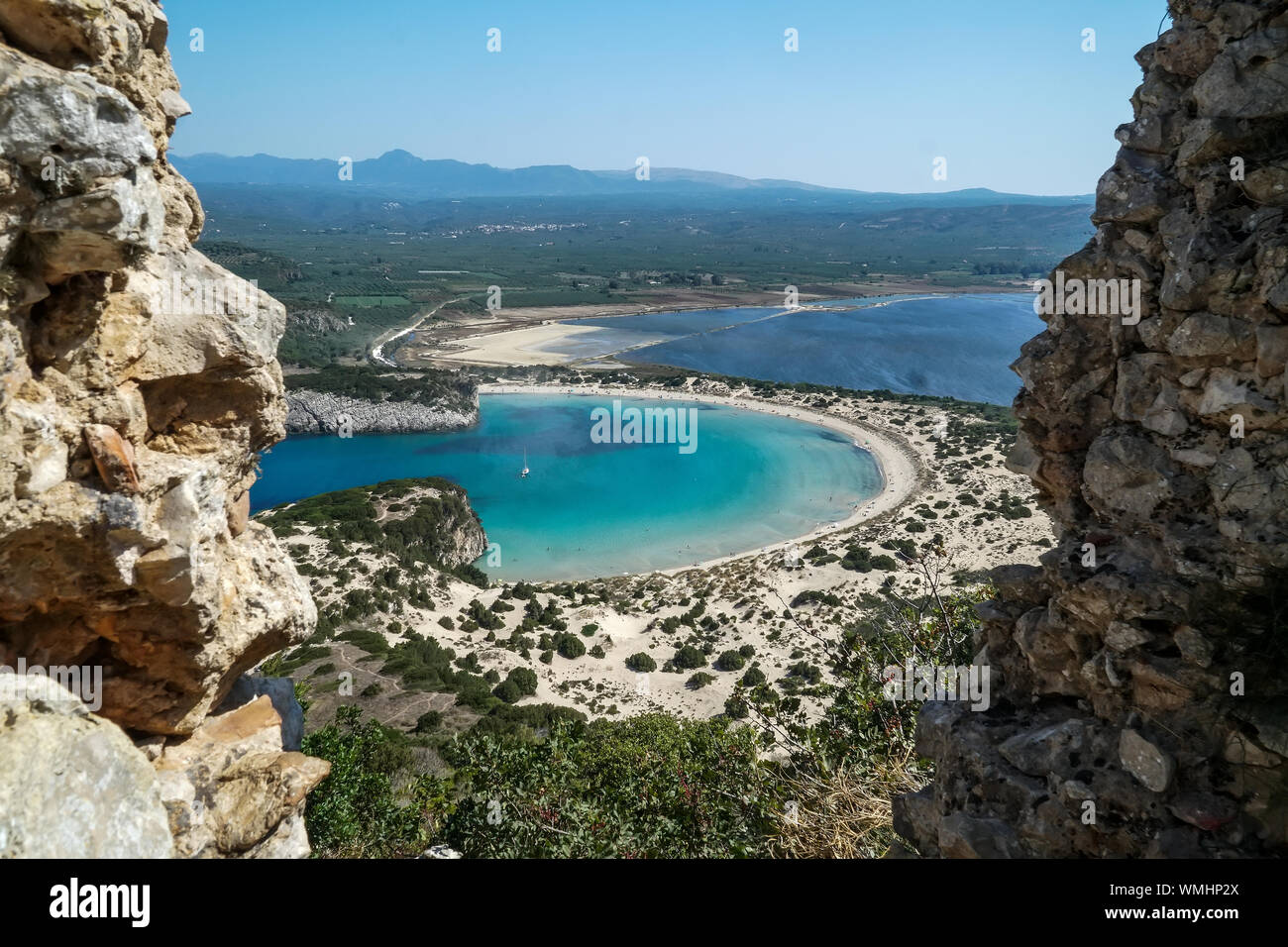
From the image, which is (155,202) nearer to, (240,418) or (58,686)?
(240,418)

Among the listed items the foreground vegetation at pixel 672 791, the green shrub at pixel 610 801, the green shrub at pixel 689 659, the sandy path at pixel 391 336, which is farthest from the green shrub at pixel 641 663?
the sandy path at pixel 391 336

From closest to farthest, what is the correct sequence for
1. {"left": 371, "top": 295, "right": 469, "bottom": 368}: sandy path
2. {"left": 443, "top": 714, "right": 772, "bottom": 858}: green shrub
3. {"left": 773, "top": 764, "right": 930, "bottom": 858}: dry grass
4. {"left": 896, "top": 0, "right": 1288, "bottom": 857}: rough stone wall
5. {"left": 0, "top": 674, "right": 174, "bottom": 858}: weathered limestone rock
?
{"left": 0, "top": 674, "right": 174, "bottom": 858}: weathered limestone rock
{"left": 896, "top": 0, "right": 1288, "bottom": 857}: rough stone wall
{"left": 773, "top": 764, "right": 930, "bottom": 858}: dry grass
{"left": 443, "top": 714, "right": 772, "bottom": 858}: green shrub
{"left": 371, "top": 295, "right": 469, "bottom": 368}: sandy path

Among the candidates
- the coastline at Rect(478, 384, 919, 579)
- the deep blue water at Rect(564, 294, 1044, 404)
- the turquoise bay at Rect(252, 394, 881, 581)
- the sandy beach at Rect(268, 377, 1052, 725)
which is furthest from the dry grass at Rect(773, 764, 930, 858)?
the deep blue water at Rect(564, 294, 1044, 404)

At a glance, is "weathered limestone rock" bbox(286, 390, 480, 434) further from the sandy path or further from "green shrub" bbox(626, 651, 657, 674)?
"green shrub" bbox(626, 651, 657, 674)

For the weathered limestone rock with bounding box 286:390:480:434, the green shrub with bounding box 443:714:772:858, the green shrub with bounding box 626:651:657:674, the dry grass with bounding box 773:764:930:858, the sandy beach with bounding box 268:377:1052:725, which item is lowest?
the green shrub with bounding box 626:651:657:674

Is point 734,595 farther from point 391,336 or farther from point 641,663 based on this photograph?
point 391,336

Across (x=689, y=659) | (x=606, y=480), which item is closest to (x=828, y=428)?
(x=606, y=480)

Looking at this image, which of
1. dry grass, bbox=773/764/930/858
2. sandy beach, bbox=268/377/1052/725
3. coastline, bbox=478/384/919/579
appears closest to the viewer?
dry grass, bbox=773/764/930/858
